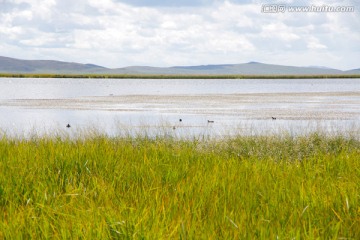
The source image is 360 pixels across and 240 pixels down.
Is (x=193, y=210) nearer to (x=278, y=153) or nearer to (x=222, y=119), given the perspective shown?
(x=278, y=153)

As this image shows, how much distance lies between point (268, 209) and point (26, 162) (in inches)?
163

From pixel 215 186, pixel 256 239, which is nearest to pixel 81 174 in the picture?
pixel 215 186

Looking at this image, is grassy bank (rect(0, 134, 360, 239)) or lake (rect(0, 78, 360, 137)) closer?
grassy bank (rect(0, 134, 360, 239))

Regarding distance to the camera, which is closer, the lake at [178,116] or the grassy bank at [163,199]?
the grassy bank at [163,199]

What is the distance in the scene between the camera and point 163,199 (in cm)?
635

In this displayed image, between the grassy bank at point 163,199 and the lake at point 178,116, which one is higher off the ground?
the grassy bank at point 163,199

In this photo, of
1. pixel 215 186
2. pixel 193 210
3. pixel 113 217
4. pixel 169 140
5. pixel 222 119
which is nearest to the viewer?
pixel 113 217

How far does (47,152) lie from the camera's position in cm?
938

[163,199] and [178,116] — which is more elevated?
[163,199]

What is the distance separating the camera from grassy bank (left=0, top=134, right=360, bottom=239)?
5.00 metres

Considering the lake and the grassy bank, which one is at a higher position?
the grassy bank

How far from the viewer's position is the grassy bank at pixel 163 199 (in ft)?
16.4

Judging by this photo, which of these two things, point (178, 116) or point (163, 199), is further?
point (178, 116)

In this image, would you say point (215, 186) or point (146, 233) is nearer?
point (146, 233)
